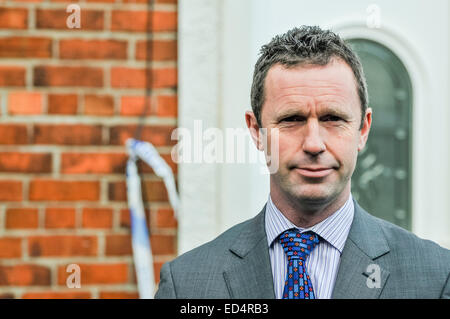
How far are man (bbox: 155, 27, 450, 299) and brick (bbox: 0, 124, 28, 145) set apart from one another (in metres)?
0.84

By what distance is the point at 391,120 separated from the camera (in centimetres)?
Answer: 211

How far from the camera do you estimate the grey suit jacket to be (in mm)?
1440

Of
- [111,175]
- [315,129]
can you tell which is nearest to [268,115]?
[315,129]

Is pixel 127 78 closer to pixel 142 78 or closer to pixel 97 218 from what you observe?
pixel 142 78

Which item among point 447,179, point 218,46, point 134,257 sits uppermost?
point 218,46

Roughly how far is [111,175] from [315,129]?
2.89 ft

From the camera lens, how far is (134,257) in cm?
212

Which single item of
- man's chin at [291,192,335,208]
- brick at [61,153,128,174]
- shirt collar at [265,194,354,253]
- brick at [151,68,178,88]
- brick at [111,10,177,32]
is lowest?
shirt collar at [265,194,354,253]

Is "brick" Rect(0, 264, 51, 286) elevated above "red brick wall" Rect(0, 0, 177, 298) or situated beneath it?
situated beneath

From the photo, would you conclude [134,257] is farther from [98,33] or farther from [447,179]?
[447,179]

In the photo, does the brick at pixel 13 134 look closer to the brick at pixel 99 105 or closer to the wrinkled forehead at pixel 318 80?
the brick at pixel 99 105

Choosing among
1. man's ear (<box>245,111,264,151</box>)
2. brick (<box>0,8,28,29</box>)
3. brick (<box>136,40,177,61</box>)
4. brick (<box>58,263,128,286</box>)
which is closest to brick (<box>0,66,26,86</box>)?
brick (<box>0,8,28,29</box>)

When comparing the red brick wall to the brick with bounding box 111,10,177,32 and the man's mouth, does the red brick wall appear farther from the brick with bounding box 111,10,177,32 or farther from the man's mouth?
the man's mouth
